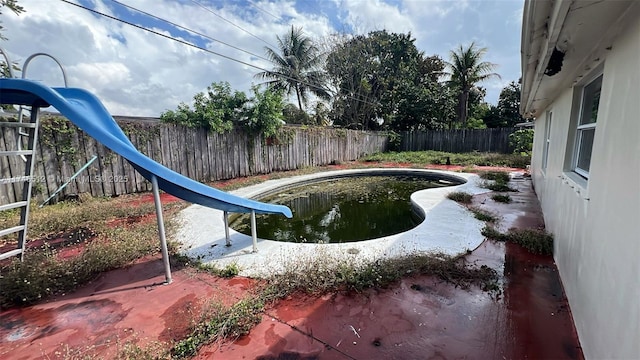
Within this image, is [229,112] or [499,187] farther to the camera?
[229,112]

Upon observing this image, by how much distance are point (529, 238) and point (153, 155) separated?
26.9 ft

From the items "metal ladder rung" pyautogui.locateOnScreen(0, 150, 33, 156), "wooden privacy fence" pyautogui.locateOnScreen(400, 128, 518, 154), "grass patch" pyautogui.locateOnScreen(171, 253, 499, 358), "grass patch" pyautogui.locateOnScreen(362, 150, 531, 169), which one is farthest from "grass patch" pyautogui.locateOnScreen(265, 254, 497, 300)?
"wooden privacy fence" pyautogui.locateOnScreen(400, 128, 518, 154)

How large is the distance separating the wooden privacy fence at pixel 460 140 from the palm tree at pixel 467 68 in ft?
13.7

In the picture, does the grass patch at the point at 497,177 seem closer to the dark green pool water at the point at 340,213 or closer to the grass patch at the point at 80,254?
the dark green pool water at the point at 340,213

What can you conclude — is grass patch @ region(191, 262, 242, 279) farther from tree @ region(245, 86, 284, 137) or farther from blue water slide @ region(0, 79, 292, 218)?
tree @ region(245, 86, 284, 137)

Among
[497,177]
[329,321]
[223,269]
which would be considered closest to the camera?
[329,321]


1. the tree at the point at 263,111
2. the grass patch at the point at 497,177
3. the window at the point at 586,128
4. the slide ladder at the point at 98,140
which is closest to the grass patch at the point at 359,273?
the slide ladder at the point at 98,140

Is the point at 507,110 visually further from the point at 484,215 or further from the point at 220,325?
the point at 220,325

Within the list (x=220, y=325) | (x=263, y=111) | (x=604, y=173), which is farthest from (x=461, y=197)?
(x=263, y=111)

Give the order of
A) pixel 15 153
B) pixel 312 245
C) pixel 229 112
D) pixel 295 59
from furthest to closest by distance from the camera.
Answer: pixel 295 59, pixel 229 112, pixel 312 245, pixel 15 153

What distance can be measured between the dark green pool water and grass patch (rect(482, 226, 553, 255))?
1.51m

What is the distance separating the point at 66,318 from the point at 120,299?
37 cm

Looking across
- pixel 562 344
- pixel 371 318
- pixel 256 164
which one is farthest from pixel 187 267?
pixel 256 164

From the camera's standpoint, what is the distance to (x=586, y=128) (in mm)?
2498
